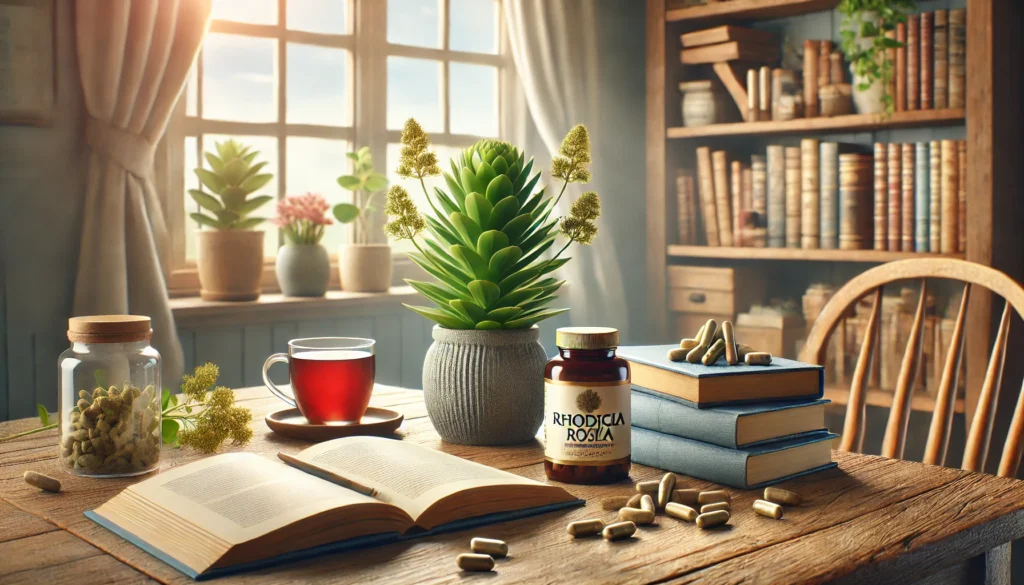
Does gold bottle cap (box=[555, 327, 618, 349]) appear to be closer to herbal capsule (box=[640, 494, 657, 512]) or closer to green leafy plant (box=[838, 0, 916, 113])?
herbal capsule (box=[640, 494, 657, 512])

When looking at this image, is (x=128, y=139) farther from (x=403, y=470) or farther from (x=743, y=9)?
(x=743, y=9)

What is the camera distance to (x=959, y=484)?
1.06m

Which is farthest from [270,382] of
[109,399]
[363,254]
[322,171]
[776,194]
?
[776,194]

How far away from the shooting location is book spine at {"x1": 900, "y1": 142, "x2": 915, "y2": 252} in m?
2.71

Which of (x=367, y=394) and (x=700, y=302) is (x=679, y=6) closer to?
(x=700, y=302)

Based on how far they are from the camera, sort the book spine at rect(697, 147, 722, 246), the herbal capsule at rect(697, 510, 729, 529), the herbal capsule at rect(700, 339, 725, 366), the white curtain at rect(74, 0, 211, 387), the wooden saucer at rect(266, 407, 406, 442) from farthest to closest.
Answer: the book spine at rect(697, 147, 722, 246), the white curtain at rect(74, 0, 211, 387), the wooden saucer at rect(266, 407, 406, 442), the herbal capsule at rect(700, 339, 725, 366), the herbal capsule at rect(697, 510, 729, 529)

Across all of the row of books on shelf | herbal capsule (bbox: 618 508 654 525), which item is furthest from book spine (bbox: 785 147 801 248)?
herbal capsule (bbox: 618 508 654 525)

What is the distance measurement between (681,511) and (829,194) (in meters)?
2.19

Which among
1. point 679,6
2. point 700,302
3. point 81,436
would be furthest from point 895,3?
point 81,436

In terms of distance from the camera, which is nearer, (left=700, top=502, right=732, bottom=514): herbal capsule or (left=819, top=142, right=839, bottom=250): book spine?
(left=700, top=502, right=732, bottom=514): herbal capsule

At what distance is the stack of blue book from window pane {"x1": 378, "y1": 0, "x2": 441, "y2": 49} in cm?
219

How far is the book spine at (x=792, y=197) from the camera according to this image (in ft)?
9.76

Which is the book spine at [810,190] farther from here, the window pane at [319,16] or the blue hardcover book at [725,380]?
the blue hardcover book at [725,380]

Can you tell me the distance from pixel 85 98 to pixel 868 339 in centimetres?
184
